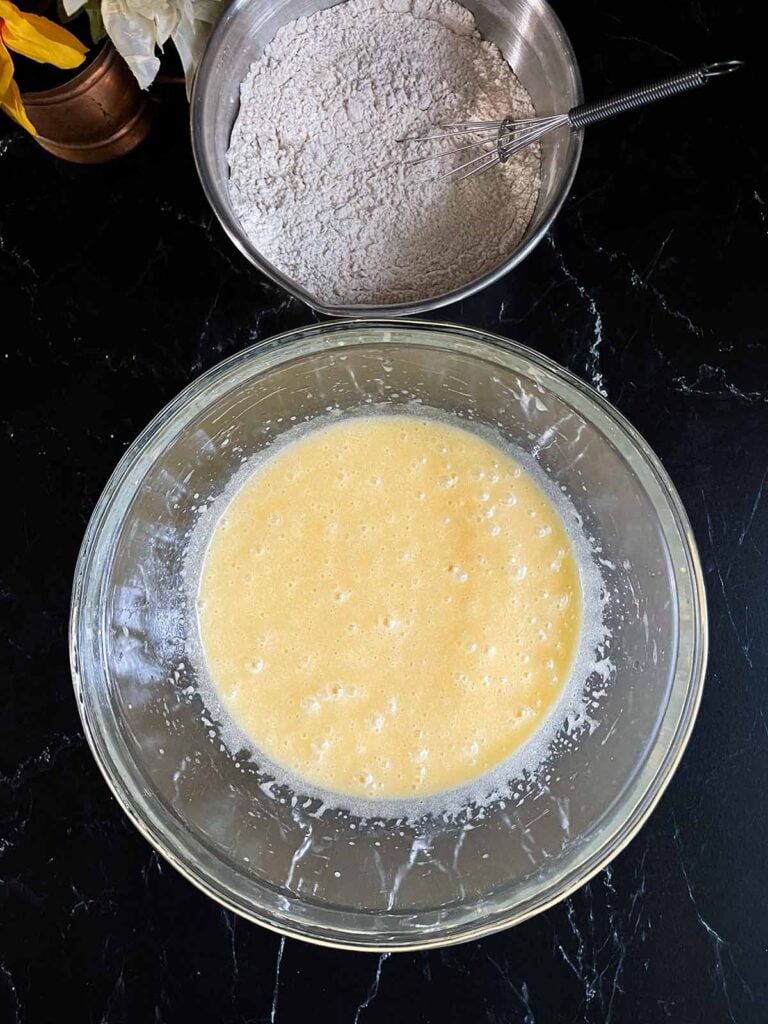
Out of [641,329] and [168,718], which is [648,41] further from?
[168,718]

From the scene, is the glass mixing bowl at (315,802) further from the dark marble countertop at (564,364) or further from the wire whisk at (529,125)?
the wire whisk at (529,125)

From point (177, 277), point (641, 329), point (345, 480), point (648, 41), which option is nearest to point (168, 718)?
point (345, 480)

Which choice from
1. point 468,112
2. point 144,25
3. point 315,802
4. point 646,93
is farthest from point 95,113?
point 315,802

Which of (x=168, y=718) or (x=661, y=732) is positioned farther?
(x=168, y=718)

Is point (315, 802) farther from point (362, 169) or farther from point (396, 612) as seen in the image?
point (362, 169)

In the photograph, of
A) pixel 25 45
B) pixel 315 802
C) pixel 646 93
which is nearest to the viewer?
pixel 25 45

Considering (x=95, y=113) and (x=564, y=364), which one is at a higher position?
(x=95, y=113)
